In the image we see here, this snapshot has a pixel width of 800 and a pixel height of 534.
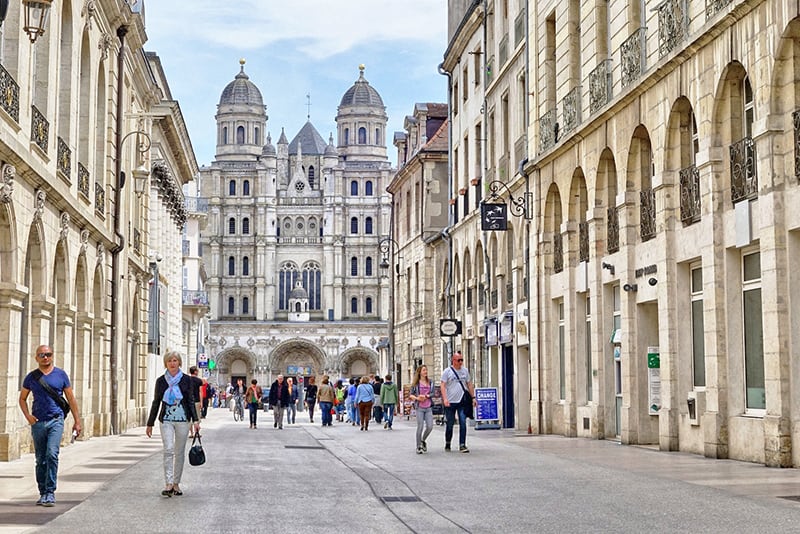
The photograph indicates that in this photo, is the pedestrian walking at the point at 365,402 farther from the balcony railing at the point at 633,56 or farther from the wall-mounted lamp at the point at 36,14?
the wall-mounted lamp at the point at 36,14

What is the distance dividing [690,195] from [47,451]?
11137 millimetres

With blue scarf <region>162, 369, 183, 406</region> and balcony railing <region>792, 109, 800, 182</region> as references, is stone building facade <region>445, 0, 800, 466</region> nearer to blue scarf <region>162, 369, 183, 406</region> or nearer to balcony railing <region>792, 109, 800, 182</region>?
balcony railing <region>792, 109, 800, 182</region>

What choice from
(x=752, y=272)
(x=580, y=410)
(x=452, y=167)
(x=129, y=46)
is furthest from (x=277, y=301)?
(x=752, y=272)

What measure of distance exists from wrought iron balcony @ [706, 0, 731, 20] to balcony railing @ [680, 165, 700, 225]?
2354mm

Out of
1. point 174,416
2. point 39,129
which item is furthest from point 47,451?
point 39,129

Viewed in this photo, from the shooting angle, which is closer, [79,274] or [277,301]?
[79,274]

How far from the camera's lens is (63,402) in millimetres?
12820

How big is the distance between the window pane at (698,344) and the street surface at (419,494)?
143 cm

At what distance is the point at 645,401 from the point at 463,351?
18.9 metres

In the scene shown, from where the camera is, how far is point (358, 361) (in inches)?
4985

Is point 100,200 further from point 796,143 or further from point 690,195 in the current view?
point 796,143

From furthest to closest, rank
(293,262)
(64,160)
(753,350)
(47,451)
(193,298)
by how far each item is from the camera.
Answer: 1. (293,262)
2. (193,298)
3. (64,160)
4. (753,350)
5. (47,451)

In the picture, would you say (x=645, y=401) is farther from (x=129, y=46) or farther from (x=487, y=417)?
(x=129, y=46)

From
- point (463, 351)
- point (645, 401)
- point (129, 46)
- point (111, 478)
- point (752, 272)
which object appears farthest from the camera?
point (463, 351)
